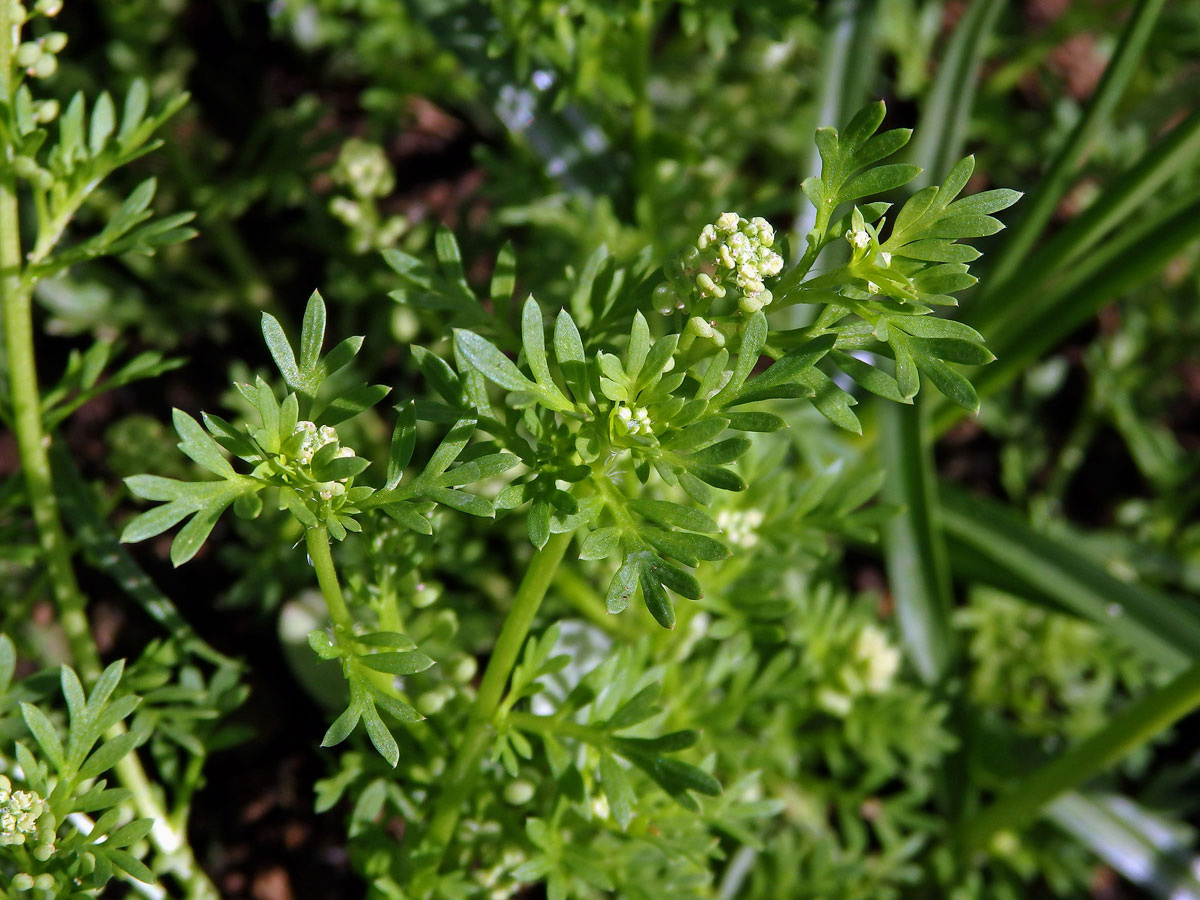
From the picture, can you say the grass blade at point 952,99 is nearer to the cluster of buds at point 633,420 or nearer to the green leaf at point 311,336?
the cluster of buds at point 633,420

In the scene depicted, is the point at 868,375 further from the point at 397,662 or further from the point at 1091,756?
the point at 1091,756

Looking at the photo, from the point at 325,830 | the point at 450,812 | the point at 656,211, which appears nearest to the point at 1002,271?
the point at 656,211

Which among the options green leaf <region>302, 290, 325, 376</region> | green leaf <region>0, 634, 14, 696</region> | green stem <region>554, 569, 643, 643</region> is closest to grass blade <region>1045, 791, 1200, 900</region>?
green stem <region>554, 569, 643, 643</region>

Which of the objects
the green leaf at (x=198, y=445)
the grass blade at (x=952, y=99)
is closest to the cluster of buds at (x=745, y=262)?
the green leaf at (x=198, y=445)

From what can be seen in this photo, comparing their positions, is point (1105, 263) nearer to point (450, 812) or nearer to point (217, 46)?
point (450, 812)

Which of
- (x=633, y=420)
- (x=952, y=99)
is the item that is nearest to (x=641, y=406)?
(x=633, y=420)

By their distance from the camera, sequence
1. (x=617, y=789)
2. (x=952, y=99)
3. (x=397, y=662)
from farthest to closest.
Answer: (x=952, y=99), (x=617, y=789), (x=397, y=662)

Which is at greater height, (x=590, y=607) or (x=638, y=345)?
(x=638, y=345)
